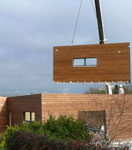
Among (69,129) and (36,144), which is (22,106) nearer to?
(69,129)

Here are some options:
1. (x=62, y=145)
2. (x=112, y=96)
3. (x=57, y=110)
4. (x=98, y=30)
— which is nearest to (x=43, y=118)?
(x=57, y=110)

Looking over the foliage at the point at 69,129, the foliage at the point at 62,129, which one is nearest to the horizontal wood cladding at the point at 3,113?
the foliage at the point at 62,129

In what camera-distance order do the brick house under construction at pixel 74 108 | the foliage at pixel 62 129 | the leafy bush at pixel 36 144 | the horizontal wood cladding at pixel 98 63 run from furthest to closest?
the horizontal wood cladding at pixel 98 63 < the brick house under construction at pixel 74 108 < the foliage at pixel 62 129 < the leafy bush at pixel 36 144

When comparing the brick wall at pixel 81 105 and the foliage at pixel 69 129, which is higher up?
the brick wall at pixel 81 105

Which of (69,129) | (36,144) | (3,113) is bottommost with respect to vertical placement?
(3,113)

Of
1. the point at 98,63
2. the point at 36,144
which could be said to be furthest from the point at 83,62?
the point at 36,144

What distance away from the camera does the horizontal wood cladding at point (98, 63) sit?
43.6 ft

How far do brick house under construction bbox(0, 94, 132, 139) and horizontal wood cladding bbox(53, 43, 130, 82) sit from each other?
1492mm

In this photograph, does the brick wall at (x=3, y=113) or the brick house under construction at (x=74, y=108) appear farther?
the brick wall at (x=3, y=113)

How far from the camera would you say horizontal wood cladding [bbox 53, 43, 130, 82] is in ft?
43.6

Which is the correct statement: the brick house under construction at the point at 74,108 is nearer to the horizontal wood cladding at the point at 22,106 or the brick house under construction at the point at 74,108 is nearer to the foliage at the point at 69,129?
the horizontal wood cladding at the point at 22,106

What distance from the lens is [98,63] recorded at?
13.6 metres

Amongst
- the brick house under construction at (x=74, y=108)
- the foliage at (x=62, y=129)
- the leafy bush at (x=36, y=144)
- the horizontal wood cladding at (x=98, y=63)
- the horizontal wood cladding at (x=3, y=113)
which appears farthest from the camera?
the horizontal wood cladding at (x=3, y=113)

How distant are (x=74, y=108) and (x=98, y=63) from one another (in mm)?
3446
